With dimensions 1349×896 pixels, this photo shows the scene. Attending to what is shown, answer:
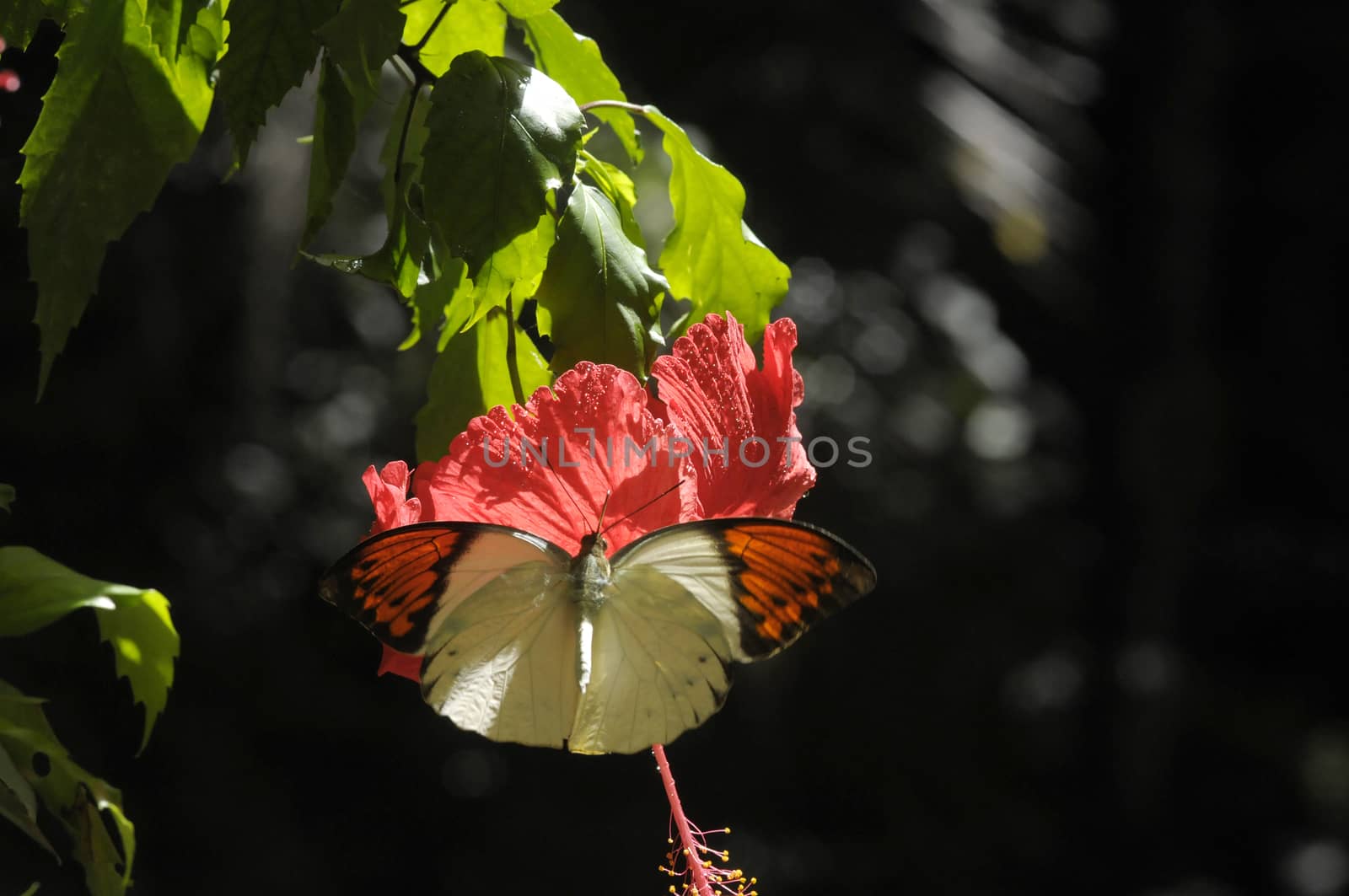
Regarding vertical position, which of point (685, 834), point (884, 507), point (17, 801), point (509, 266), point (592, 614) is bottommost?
point (884, 507)

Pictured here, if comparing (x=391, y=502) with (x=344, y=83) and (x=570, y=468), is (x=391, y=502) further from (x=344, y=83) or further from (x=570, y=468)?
(x=344, y=83)

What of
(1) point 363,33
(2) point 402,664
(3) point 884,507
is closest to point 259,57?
(1) point 363,33

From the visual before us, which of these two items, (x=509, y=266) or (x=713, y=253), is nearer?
(x=509, y=266)

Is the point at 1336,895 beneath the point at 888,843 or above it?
above

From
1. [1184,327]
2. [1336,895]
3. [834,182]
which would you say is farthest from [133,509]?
[1336,895]

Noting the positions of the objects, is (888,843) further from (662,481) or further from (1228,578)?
(662,481)

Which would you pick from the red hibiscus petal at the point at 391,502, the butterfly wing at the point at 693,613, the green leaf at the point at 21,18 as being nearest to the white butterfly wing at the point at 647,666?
the butterfly wing at the point at 693,613
